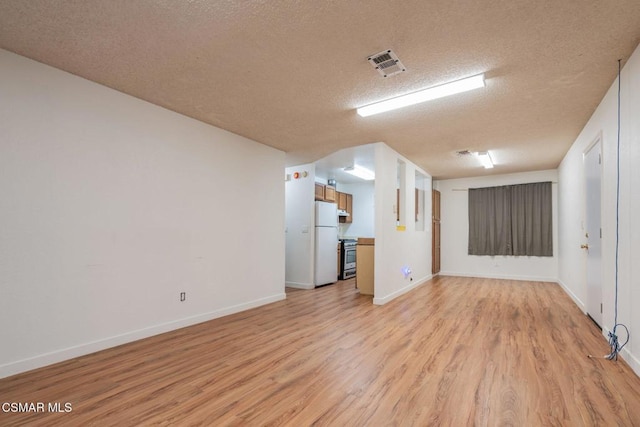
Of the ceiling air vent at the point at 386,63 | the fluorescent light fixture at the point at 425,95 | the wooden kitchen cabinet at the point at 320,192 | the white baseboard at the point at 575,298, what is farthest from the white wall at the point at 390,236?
the white baseboard at the point at 575,298

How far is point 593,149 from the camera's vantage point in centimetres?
371

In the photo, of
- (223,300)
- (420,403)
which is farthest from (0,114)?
(420,403)

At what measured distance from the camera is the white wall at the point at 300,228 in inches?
241

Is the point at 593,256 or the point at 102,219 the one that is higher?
the point at 102,219

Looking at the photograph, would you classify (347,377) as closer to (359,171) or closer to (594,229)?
(594,229)

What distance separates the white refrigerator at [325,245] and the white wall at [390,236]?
5.04ft

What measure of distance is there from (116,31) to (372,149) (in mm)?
3701

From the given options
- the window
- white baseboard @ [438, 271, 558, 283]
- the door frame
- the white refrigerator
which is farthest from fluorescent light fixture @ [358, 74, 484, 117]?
white baseboard @ [438, 271, 558, 283]

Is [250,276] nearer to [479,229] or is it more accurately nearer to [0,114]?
[0,114]

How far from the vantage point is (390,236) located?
16.6 ft

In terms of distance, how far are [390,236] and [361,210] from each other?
3677 millimetres

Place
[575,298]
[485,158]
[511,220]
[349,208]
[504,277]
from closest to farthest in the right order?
[575,298] → [485,158] → [511,220] → [504,277] → [349,208]

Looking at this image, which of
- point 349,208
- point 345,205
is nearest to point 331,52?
point 345,205

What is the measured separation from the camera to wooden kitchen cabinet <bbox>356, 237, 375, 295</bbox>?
5.56 metres
